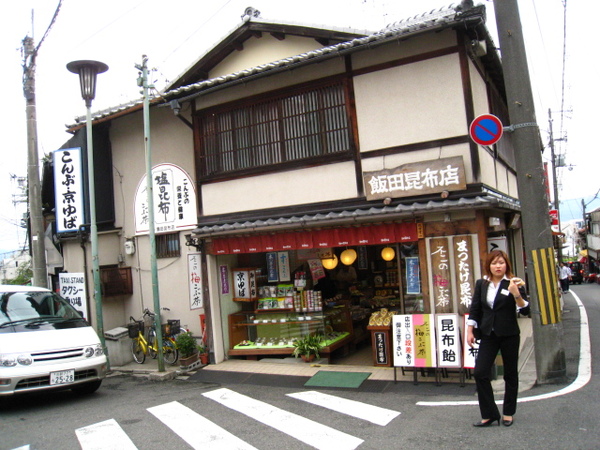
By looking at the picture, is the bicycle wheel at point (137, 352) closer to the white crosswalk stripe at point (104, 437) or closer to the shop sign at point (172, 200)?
the shop sign at point (172, 200)

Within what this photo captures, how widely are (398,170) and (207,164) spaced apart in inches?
201

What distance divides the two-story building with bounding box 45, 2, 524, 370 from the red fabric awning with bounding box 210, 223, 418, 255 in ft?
0.10

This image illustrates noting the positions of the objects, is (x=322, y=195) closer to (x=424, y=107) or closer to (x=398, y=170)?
(x=398, y=170)

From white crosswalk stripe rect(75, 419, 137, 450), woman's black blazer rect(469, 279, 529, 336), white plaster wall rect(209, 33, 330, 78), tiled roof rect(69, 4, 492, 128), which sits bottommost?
white crosswalk stripe rect(75, 419, 137, 450)

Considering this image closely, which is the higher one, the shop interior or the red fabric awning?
the red fabric awning

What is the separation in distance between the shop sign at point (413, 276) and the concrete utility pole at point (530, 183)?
90.7 inches

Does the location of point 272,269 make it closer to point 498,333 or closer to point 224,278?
point 224,278

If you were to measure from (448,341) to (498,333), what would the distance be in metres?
2.84

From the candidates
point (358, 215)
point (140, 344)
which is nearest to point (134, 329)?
point (140, 344)

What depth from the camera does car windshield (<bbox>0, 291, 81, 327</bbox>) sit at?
9.59 m

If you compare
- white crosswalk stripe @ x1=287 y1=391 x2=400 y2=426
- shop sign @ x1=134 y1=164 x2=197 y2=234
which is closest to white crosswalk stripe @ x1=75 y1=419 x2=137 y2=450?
white crosswalk stripe @ x1=287 y1=391 x2=400 y2=426

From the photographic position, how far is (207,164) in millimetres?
12250

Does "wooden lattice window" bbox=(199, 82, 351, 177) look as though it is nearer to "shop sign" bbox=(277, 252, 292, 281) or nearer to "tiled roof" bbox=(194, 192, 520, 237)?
"tiled roof" bbox=(194, 192, 520, 237)

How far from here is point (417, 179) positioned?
9.33 m
